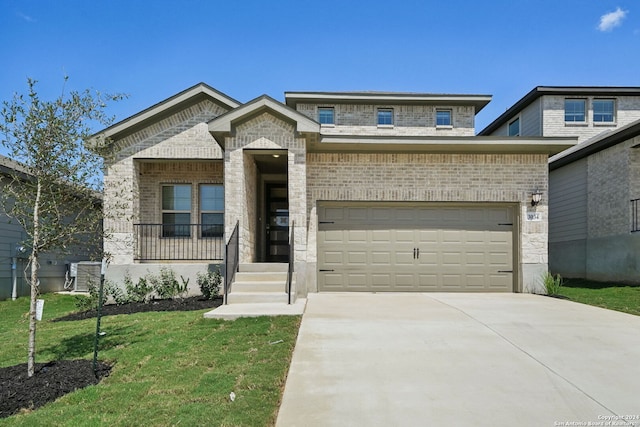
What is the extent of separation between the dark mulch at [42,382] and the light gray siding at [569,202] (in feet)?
A: 50.3

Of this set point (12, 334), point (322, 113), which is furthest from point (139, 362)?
point (322, 113)

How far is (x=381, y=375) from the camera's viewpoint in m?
4.25

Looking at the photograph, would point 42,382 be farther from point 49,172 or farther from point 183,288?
point 183,288

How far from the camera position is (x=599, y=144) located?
13320 millimetres

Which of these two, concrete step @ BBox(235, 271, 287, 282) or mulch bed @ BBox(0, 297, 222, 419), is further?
concrete step @ BBox(235, 271, 287, 282)

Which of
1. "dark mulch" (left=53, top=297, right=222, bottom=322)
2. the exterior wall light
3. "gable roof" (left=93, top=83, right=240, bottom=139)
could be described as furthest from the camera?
"gable roof" (left=93, top=83, right=240, bottom=139)

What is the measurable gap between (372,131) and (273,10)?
22.7ft

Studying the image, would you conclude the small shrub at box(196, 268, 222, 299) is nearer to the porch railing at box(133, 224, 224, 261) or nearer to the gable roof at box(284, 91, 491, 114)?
the porch railing at box(133, 224, 224, 261)

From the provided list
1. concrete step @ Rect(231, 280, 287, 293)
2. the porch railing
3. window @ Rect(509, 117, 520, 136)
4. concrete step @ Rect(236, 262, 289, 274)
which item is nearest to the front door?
the porch railing

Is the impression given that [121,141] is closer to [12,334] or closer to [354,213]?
[12,334]

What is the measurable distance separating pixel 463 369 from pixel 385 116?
43.4ft

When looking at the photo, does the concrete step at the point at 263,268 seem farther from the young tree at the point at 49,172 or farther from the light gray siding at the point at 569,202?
the light gray siding at the point at 569,202

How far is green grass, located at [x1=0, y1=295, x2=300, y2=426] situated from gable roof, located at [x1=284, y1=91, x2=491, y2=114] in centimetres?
1082

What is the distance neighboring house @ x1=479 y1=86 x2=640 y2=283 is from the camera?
12367 mm
